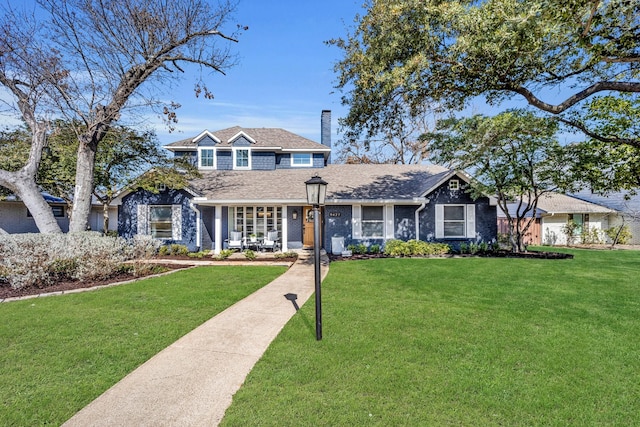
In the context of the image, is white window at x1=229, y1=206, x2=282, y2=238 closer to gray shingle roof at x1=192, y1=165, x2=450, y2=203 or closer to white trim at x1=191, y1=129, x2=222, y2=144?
gray shingle roof at x1=192, y1=165, x2=450, y2=203

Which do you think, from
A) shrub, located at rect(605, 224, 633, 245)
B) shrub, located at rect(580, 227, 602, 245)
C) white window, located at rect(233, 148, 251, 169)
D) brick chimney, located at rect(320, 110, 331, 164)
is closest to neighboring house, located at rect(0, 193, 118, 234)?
white window, located at rect(233, 148, 251, 169)

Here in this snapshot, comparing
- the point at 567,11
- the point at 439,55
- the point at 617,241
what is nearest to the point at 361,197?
the point at 439,55

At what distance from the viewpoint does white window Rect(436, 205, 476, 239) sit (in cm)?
1487

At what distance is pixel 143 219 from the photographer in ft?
48.4

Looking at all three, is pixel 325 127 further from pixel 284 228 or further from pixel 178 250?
pixel 178 250

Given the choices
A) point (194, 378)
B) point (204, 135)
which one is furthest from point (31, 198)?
point (194, 378)

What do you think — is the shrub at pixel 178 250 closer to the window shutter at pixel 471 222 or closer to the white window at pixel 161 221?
the white window at pixel 161 221

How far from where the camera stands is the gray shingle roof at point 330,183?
14516 mm

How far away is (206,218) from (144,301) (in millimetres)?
9001

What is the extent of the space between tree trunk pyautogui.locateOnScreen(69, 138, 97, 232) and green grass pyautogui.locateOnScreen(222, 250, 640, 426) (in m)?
9.70

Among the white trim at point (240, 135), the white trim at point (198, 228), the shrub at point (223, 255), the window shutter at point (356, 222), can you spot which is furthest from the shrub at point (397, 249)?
the white trim at point (240, 135)

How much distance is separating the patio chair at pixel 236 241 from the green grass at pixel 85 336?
5.88 m

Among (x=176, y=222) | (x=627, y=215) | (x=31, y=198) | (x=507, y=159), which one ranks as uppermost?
(x=507, y=159)

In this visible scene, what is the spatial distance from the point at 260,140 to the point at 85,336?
15039mm
